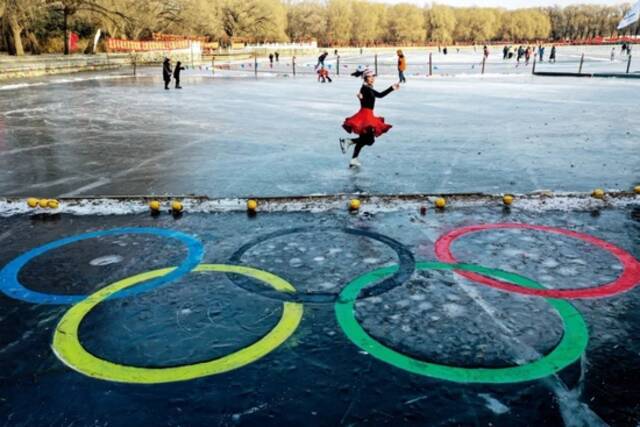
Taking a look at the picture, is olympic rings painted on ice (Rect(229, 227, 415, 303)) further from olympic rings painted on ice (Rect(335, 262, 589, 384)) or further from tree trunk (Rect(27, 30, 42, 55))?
tree trunk (Rect(27, 30, 42, 55))

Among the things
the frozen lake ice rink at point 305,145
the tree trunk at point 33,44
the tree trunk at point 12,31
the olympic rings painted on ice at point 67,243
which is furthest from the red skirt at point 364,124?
the tree trunk at point 33,44

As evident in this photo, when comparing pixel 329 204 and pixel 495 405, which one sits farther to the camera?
pixel 329 204

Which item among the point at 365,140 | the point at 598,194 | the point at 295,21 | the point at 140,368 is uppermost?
the point at 295,21

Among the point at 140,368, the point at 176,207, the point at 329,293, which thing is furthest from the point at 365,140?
the point at 140,368

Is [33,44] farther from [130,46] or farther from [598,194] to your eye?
[598,194]

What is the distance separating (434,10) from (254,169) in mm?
177557

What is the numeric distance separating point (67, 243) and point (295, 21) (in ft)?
417

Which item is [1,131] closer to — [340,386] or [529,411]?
[340,386]

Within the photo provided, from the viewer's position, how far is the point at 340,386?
9.62 ft

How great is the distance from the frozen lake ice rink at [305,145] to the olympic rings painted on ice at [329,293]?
1.72 metres

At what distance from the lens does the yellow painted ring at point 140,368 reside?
304 cm

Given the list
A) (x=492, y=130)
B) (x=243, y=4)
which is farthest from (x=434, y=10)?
(x=492, y=130)

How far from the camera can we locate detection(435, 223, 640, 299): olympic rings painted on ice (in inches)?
159

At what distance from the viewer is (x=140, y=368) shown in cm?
311
